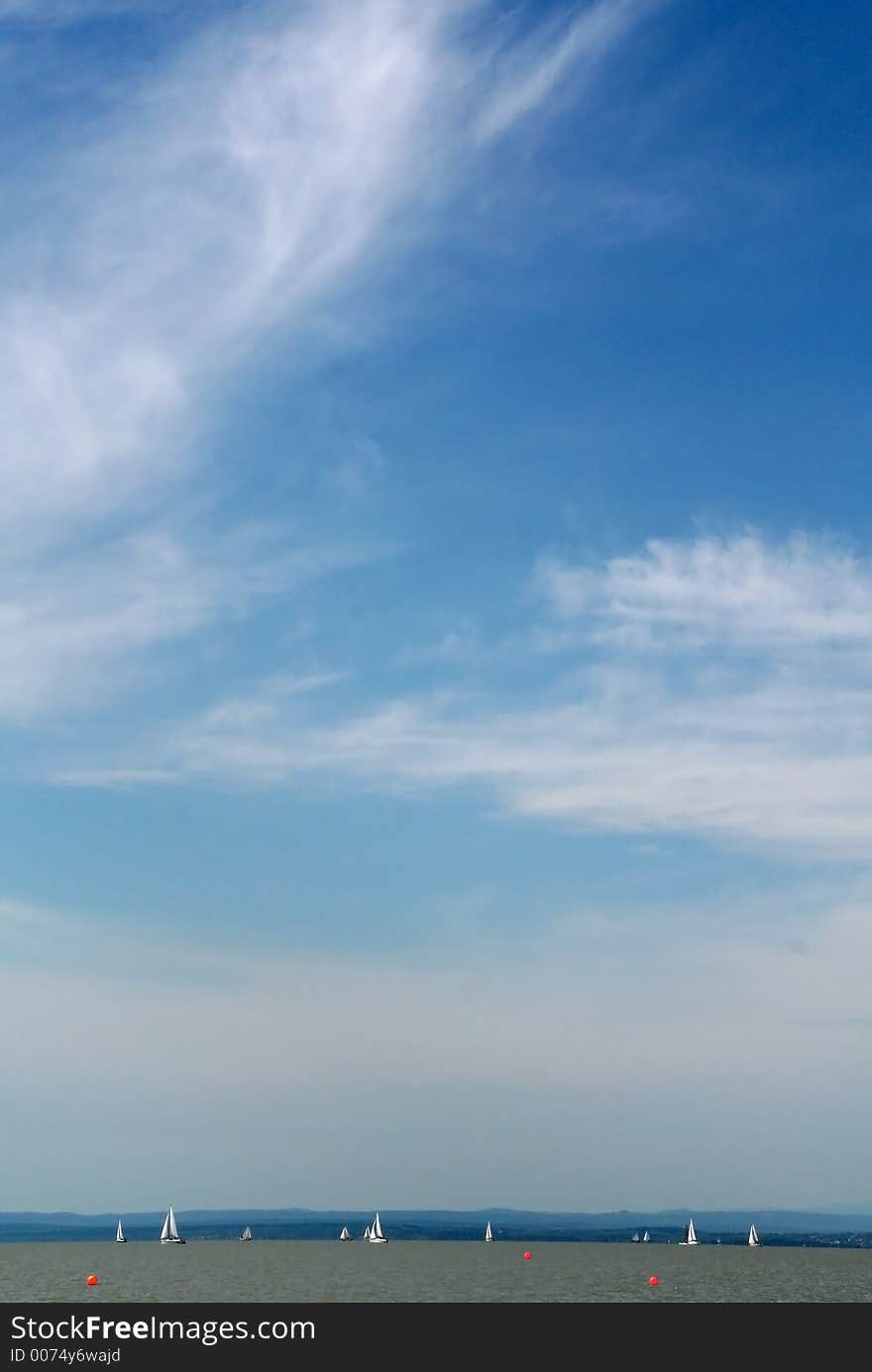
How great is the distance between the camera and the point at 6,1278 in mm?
197750
